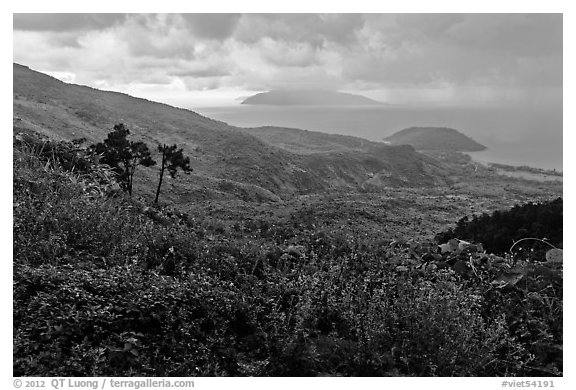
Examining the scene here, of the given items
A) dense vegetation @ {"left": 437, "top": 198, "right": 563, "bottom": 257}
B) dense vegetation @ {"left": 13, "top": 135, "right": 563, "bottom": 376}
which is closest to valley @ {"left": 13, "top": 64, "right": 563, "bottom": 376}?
dense vegetation @ {"left": 13, "top": 135, "right": 563, "bottom": 376}

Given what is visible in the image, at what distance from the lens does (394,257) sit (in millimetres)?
7668

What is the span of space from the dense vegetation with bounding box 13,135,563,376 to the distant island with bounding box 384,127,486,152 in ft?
481

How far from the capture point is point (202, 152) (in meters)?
58.7

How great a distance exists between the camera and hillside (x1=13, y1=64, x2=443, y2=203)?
42.7 m

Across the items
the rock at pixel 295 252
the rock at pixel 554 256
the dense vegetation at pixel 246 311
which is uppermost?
the rock at pixel 554 256

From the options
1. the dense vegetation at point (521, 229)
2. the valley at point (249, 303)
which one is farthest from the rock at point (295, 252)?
the dense vegetation at point (521, 229)

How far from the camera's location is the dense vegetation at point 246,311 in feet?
15.0

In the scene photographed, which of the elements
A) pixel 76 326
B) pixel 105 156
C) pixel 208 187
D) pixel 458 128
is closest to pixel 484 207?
pixel 208 187

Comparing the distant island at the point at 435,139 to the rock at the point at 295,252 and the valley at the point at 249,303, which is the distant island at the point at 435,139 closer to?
the rock at the point at 295,252

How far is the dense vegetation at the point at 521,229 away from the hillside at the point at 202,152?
25838mm

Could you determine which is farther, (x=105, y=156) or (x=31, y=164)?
(x=105, y=156)

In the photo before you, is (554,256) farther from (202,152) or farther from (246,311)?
(202,152)
